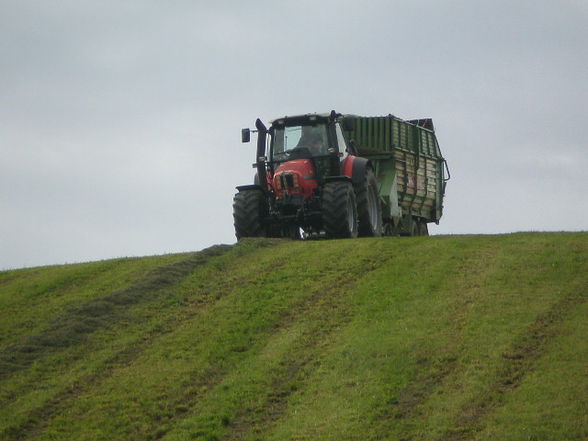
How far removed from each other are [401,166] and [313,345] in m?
14.2

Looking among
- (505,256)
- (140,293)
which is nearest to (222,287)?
(140,293)

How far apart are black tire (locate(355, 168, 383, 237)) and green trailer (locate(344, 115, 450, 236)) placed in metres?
1.66

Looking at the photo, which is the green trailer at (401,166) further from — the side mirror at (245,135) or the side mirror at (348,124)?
the side mirror at (245,135)

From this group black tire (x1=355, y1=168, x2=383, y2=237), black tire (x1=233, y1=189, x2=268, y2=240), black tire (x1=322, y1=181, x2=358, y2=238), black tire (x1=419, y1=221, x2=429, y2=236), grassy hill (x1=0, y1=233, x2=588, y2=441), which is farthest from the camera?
black tire (x1=419, y1=221, x2=429, y2=236)

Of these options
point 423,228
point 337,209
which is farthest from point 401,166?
point 337,209

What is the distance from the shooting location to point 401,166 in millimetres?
29625

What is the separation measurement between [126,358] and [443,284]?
547 centimetres

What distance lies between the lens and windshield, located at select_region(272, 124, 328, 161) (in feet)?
81.8

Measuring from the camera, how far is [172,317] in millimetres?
18188

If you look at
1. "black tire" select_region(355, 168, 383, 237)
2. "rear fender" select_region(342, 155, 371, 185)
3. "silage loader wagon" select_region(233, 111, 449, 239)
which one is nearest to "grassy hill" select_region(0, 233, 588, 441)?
"silage loader wagon" select_region(233, 111, 449, 239)

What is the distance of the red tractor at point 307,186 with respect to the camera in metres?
23.9

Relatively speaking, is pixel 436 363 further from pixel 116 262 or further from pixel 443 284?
pixel 116 262

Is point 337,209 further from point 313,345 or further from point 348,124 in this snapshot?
point 313,345

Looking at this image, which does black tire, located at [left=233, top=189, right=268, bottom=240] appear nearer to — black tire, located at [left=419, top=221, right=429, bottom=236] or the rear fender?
the rear fender
